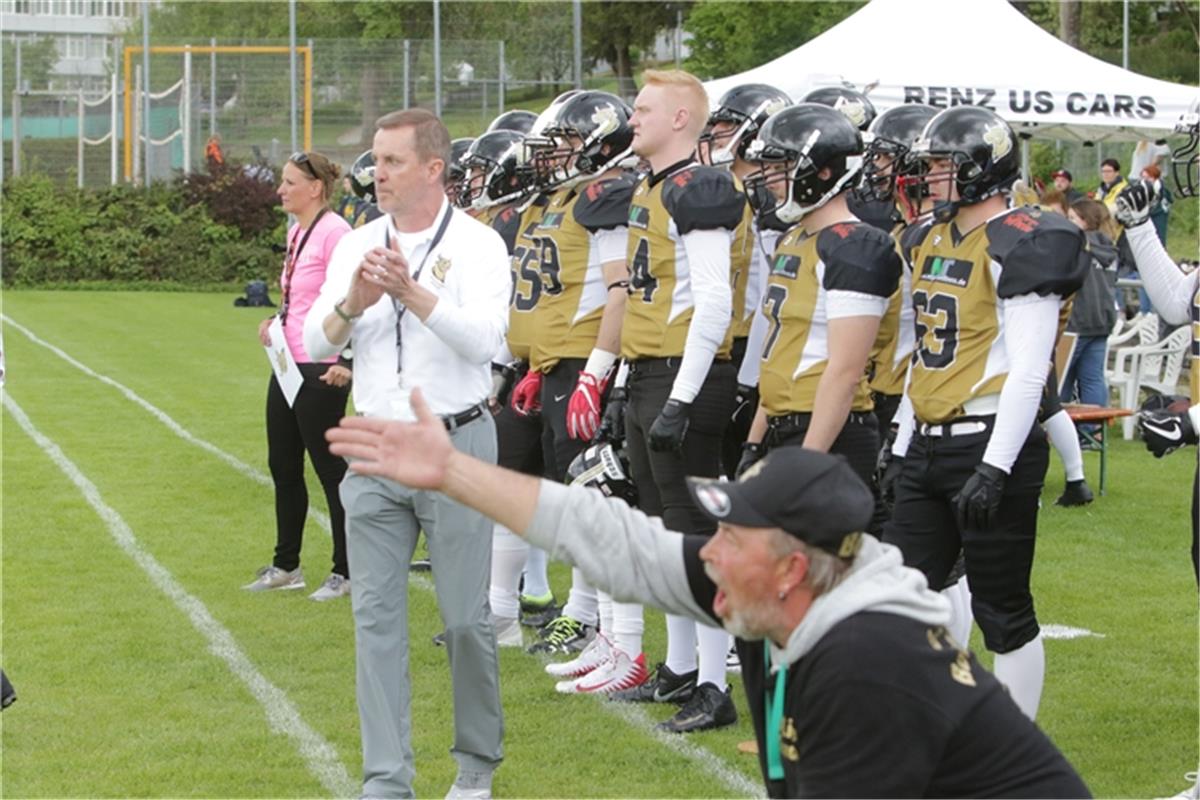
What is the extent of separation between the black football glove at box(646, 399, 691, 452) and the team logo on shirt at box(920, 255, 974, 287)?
3.73 feet

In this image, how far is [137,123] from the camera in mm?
38562

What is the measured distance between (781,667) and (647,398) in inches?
140

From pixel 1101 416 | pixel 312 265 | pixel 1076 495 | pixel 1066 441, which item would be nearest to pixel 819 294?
pixel 312 265

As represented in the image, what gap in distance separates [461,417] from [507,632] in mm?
2439

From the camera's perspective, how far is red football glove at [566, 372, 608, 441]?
24.0 feet

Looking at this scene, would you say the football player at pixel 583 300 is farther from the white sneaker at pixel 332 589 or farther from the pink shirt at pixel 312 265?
the white sneaker at pixel 332 589

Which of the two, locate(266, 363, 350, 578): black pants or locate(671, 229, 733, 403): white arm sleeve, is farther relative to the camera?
locate(266, 363, 350, 578): black pants

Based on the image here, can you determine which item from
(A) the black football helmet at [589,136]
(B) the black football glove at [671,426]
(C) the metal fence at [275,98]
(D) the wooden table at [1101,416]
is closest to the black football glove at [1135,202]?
(B) the black football glove at [671,426]

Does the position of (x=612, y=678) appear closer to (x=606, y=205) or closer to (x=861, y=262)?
(x=606, y=205)

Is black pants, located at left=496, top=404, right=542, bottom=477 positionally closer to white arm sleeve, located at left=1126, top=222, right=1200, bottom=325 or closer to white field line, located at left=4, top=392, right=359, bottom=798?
white field line, located at left=4, top=392, right=359, bottom=798

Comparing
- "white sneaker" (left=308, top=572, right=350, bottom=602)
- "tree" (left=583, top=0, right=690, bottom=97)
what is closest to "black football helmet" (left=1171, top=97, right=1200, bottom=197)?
"white sneaker" (left=308, top=572, right=350, bottom=602)

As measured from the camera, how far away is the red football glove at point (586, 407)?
24.0 feet

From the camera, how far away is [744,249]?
732 cm

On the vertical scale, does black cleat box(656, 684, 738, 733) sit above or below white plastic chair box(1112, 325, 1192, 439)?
below
